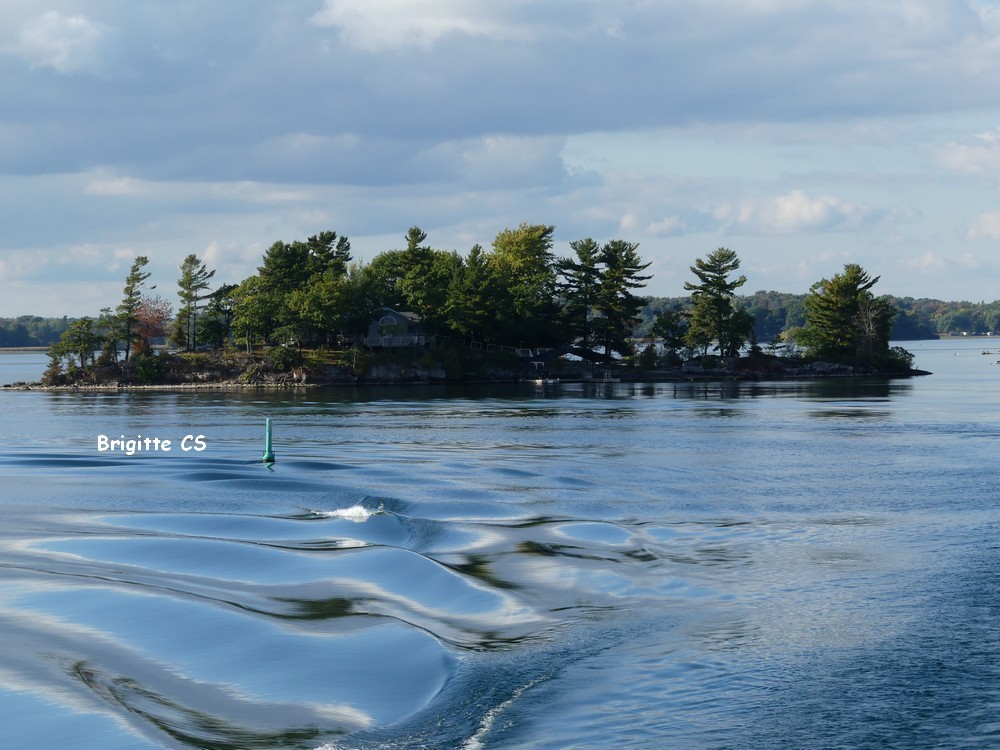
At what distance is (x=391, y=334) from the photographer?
119 m

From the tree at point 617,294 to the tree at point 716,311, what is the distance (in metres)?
7.03

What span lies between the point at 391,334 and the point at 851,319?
5810 cm

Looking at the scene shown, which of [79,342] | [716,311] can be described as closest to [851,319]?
[716,311]

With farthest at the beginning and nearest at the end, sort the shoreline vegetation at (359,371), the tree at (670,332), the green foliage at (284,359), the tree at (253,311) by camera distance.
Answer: the tree at (670,332) < the tree at (253,311) < the green foliage at (284,359) < the shoreline vegetation at (359,371)

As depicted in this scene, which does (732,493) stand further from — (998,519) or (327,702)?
(327,702)

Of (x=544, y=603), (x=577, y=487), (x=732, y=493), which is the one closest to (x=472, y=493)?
(x=577, y=487)

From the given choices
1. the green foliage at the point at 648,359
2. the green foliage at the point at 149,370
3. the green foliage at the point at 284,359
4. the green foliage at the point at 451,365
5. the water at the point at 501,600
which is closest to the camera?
the water at the point at 501,600

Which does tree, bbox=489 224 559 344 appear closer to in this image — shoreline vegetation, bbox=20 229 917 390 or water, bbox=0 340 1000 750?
shoreline vegetation, bbox=20 229 917 390

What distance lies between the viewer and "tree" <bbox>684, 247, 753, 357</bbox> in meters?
128

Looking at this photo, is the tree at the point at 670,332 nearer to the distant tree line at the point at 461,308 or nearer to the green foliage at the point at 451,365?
the distant tree line at the point at 461,308

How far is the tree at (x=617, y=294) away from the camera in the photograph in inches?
5020

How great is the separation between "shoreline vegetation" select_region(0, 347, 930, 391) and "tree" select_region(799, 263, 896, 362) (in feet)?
16.8

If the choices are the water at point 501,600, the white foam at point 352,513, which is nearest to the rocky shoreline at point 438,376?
the water at point 501,600

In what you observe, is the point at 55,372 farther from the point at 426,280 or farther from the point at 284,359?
the point at 426,280
